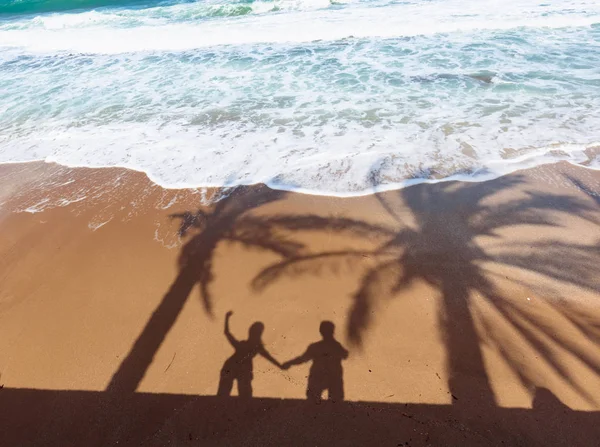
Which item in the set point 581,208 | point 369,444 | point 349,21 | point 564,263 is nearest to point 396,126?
point 581,208

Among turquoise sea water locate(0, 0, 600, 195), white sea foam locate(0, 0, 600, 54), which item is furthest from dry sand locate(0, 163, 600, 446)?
white sea foam locate(0, 0, 600, 54)

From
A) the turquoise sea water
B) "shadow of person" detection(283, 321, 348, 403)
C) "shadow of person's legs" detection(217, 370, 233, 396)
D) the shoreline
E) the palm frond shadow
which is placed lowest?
"shadow of person's legs" detection(217, 370, 233, 396)

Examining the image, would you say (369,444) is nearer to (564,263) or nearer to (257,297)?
(257,297)

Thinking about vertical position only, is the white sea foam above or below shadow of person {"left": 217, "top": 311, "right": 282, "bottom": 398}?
above

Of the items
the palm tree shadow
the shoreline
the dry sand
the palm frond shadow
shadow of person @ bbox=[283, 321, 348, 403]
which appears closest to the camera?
the dry sand

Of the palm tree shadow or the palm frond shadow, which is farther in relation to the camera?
the palm tree shadow

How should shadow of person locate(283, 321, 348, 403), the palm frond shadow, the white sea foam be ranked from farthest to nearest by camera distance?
the white sea foam
the palm frond shadow
shadow of person locate(283, 321, 348, 403)

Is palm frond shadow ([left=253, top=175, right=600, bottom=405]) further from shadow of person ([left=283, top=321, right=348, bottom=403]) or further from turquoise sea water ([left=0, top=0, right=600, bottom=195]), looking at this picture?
turquoise sea water ([left=0, top=0, right=600, bottom=195])

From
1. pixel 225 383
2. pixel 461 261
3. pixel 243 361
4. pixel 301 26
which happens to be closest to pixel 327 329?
pixel 243 361

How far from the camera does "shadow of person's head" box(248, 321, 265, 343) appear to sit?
11.1ft

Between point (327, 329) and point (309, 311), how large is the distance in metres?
0.29

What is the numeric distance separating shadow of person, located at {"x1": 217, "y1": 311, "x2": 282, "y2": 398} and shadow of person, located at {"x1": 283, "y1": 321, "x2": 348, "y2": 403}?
1.03ft

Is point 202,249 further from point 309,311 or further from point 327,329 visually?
point 327,329

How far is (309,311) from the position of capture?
3582 mm
